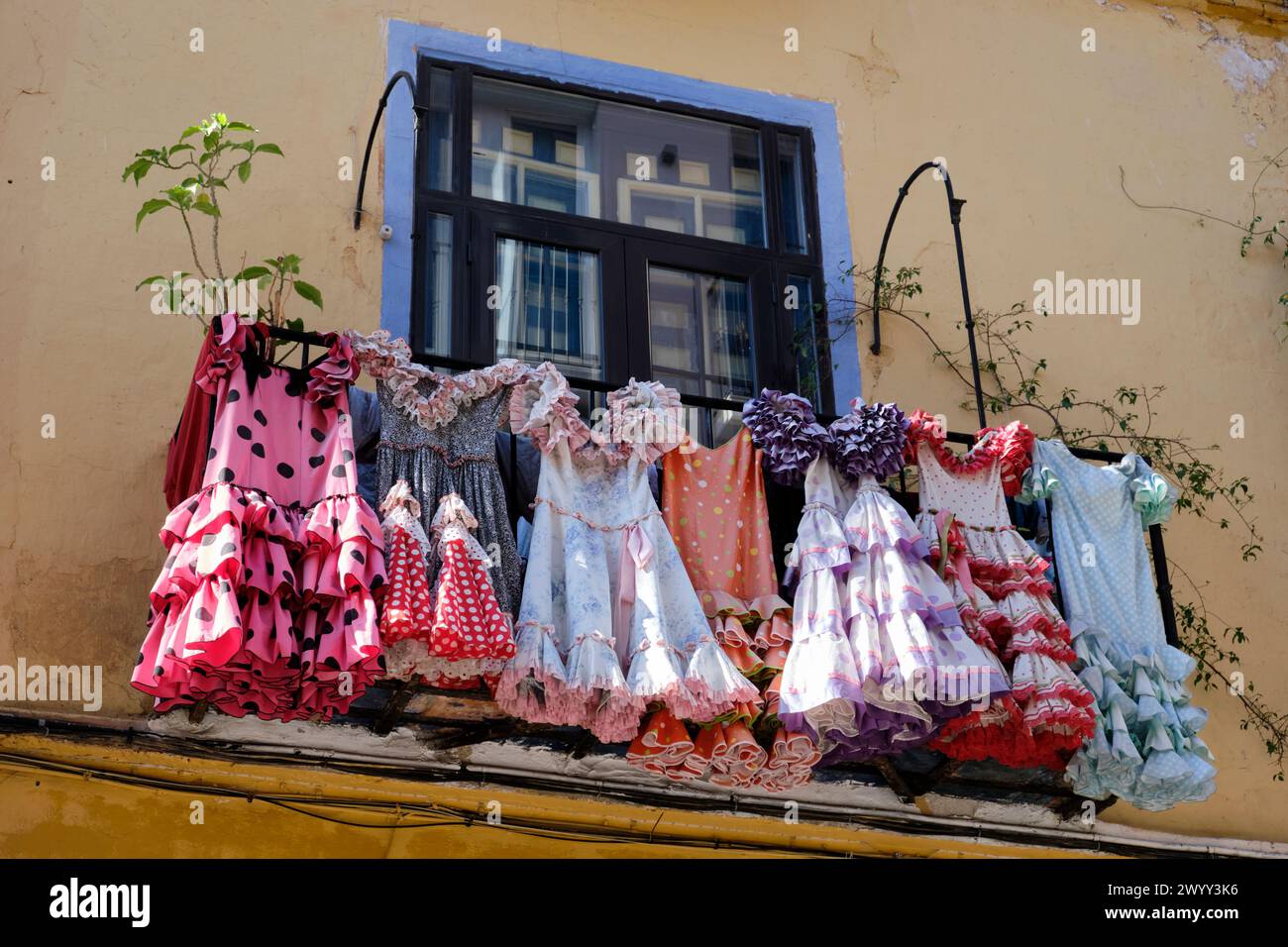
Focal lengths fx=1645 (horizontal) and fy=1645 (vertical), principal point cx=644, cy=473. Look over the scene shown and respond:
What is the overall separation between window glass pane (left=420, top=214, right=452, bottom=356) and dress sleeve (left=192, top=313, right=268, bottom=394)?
1256 mm

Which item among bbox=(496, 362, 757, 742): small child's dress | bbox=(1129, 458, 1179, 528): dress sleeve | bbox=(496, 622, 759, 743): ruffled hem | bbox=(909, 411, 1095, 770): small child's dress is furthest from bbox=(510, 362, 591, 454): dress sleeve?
bbox=(1129, 458, 1179, 528): dress sleeve

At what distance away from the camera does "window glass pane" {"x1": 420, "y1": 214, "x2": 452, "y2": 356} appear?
6.70 metres

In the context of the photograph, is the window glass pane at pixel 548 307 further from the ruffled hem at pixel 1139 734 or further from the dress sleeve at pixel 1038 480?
the ruffled hem at pixel 1139 734

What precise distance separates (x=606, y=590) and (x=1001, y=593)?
59.3 inches

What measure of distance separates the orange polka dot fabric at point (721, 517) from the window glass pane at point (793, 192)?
1671 millimetres

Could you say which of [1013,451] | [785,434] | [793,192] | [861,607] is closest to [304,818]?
[861,607]

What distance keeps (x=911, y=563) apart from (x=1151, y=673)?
1026 mm

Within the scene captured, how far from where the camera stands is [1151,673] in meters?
6.01

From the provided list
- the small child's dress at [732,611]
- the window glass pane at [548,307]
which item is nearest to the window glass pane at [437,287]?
the window glass pane at [548,307]

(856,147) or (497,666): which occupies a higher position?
(856,147)

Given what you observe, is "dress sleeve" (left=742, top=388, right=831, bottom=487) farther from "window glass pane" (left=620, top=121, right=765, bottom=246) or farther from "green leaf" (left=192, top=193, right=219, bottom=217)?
"green leaf" (left=192, top=193, right=219, bottom=217)

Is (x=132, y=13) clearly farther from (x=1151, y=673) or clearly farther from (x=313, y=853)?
(x=1151, y=673)

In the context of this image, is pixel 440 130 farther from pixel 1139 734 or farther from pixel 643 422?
pixel 1139 734

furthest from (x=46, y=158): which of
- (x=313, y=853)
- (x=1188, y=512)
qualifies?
(x=1188, y=512)
